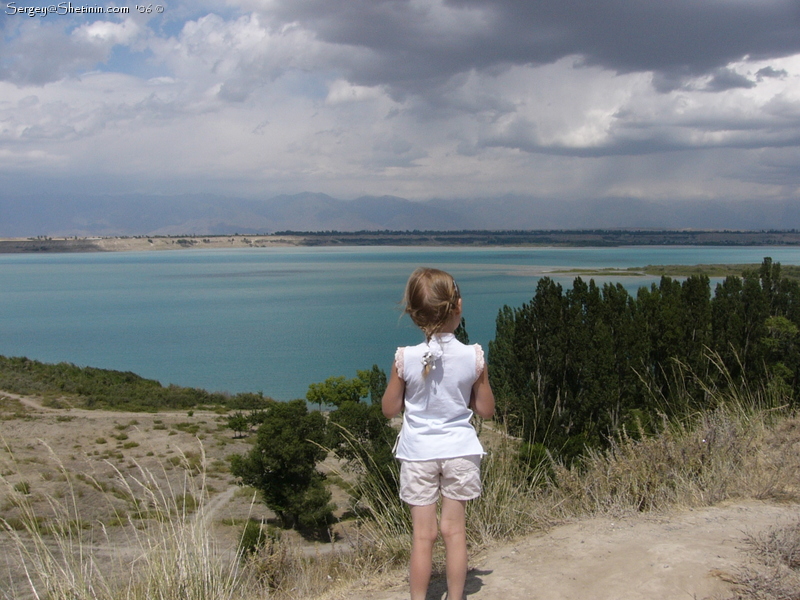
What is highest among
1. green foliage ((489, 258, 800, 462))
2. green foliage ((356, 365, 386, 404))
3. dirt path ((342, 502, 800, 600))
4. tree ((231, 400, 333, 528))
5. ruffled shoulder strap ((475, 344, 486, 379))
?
ruffled shoulder strap ((475, 344, 486, 379))

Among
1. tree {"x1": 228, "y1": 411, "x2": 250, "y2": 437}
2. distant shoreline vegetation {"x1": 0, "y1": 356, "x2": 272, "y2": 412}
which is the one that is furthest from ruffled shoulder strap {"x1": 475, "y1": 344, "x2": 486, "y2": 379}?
distant shoreline vegetation {"x1": 0, "y1": 356, "x2": 272, "y2": 412}

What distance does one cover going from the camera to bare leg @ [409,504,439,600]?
2.85 m

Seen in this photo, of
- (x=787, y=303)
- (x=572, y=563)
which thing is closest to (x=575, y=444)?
(x=572, y=563)

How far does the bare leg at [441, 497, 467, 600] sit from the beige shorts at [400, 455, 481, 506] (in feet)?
0.19

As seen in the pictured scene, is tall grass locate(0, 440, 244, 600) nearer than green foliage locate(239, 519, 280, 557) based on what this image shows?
Yes

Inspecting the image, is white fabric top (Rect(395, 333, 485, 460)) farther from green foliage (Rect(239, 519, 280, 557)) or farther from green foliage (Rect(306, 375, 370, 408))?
green foliage (Rect(306, 375, 370, 408))

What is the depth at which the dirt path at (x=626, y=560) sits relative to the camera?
2943 mm

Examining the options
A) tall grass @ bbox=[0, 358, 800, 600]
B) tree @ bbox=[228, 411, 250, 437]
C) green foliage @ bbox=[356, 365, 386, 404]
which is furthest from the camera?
tree @ bbox=[228, 411, 250, 437]

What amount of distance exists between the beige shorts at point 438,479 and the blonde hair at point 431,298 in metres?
0.59

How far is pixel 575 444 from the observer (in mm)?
11148

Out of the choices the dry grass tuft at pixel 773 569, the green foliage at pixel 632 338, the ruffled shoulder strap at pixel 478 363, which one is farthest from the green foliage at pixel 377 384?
the ruffled shoulder strap at pixel 478 363

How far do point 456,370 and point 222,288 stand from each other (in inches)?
4244

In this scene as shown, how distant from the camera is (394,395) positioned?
2.90m

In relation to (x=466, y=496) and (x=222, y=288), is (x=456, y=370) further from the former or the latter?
(x=222, y=288)
